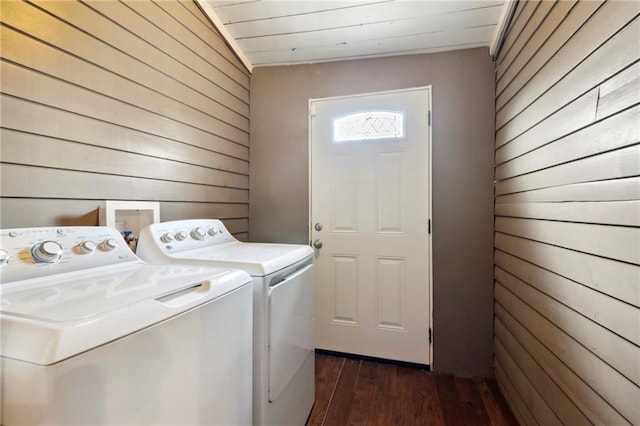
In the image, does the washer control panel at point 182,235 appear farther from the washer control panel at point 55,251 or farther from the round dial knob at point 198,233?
the washer control panel at point 55,251

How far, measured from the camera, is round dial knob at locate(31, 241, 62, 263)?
0.93 meters

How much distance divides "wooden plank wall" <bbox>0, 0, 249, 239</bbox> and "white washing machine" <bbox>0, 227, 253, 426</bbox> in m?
0.26

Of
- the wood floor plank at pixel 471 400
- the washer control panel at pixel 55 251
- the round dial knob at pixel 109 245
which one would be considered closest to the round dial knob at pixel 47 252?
the washer control panel at pixel 55 251

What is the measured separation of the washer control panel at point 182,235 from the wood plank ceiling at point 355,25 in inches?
56.2

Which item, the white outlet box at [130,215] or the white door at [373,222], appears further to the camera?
the white door at [373,222]

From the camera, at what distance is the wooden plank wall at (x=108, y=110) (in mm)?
1057

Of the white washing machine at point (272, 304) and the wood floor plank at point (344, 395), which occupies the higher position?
the white washing machine at point (272, 304)

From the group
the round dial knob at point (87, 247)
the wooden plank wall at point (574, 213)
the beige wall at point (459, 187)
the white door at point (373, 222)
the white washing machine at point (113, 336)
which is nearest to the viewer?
the white washing machine at point (113, 336)

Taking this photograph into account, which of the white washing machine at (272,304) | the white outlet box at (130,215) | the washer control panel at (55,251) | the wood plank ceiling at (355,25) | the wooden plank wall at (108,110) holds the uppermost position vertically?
the wood plank ceiling at (355,25)

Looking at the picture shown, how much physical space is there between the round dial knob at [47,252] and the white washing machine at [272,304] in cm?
38

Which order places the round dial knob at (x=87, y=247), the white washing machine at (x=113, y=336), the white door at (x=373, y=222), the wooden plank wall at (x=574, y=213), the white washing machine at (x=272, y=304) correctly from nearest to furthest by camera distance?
the white washing machine at (x=113, y=336), the wooden plank wall at (x=574, y=213), the round dial knob at (x=87, y=247), the white washing machine at (x=272, y=304), the white door at (x=373, y=222)

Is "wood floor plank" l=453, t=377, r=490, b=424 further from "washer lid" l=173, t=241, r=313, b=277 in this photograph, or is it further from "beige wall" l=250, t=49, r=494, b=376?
"washer lid" l=173, t=241, r=313, b=277

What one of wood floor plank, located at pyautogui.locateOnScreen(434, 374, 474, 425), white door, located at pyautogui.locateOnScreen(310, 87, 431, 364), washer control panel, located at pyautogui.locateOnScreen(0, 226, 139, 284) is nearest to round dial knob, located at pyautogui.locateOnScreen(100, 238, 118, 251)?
washer control panel, located at pyautogui.locateOnScreen(0, 226, 139, 284)

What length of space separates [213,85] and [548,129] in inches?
78.1
